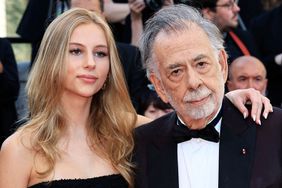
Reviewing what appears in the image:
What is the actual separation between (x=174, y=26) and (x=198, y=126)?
59cm

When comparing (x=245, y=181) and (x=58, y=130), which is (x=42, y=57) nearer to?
(x=58, y=130)

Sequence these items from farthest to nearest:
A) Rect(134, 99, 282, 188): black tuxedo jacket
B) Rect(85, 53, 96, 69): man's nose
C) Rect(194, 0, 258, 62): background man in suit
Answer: Rect(194, 0, 258, 62): background man in suit, Rect(85, 53, 96, 69): man's nose, Rect(134, 99, 282, 188): black tuxedo jacket

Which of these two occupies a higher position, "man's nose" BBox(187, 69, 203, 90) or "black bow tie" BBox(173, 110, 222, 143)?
"man's nose" BBox(187, 69, 203, 90)

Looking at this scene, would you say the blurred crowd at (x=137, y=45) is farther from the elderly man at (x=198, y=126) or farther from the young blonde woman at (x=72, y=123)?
the elderly man at (x=198, y=126)

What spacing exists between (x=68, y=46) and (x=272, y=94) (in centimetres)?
335

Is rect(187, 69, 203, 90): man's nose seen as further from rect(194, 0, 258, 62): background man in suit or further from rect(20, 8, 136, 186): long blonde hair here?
rect(194, 0, 258, 62): background man in suit

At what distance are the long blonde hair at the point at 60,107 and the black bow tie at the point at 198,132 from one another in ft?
1.44

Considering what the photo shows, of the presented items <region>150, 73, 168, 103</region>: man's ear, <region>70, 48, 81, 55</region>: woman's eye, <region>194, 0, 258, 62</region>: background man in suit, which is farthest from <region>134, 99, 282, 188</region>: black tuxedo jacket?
<region>194, 0, 258, 62</region>: background man in suit

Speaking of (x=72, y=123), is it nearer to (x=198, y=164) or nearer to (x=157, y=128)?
(x=157, y=128)

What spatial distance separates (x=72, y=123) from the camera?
4.69 m

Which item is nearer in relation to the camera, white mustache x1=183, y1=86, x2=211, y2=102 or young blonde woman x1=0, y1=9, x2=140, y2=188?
white mustache x1=183, y1=86, x2=211, y2=102

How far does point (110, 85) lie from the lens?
15.8 ft

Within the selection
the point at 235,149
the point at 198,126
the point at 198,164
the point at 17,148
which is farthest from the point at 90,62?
the point at 235,149

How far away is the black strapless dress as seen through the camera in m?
4.38
